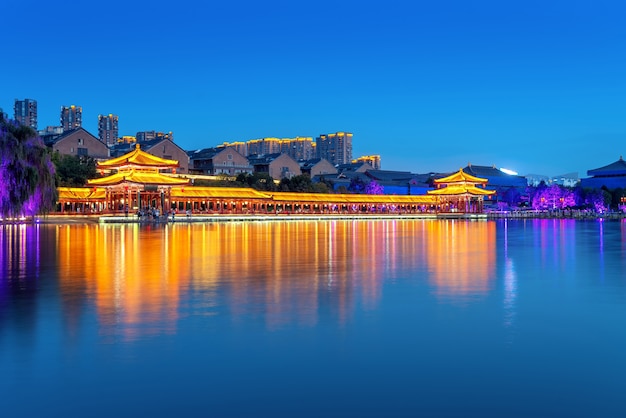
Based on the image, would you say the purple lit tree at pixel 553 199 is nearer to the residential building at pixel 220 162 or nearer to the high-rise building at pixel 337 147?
the residential building at pixel 220 162

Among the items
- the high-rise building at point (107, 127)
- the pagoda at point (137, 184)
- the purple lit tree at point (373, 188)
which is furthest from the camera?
the high-rise building at point (107, 127)

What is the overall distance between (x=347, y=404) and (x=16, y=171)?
22041 millimetres

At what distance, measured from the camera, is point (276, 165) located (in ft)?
317

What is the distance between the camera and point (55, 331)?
879cm

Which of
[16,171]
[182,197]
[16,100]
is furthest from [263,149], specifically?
[16,171]

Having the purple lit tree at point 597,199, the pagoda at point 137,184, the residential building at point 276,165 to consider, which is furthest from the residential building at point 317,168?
the pagoda at point 137,184

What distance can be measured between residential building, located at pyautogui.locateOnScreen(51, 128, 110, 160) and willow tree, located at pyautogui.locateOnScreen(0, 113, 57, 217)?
5148 centimetres

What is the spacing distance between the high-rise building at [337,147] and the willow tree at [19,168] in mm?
164361

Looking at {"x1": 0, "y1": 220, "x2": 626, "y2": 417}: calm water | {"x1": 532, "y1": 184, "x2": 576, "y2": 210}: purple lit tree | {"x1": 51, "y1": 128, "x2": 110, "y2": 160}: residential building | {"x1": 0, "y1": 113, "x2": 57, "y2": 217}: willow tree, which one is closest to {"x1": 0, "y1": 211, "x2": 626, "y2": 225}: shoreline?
{"x1": 532, "y1": 184, "x2": 576, "y2": 210}: purple lit tree

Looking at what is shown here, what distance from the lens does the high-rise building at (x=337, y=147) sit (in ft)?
626

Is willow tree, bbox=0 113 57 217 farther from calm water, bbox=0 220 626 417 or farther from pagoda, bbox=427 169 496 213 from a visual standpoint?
pagoda, bbox=427 169 496 213

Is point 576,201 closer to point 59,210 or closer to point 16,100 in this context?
point 59,210

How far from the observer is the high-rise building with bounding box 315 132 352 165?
626 feet

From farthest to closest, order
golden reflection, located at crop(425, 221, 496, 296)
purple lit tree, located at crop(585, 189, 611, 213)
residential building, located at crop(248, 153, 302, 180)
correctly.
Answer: purple lit tree, located at crop(585, 189, 611, 213) → residential building, located at crop(248, 153, 302, 180) → golden reflection, located at crop(425, 221, 496, 296)
